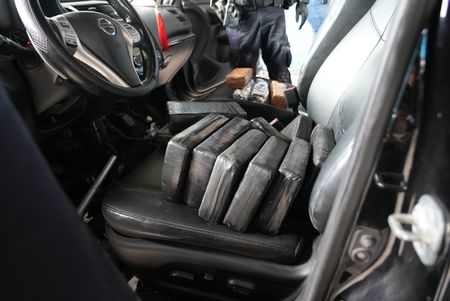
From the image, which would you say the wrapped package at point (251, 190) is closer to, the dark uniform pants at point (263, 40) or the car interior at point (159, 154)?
the car interior at point (159, 154)

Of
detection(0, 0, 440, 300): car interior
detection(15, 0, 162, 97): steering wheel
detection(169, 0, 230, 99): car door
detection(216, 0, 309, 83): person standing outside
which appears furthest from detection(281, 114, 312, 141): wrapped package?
detection(216, 0, 309, 83): person standing outside

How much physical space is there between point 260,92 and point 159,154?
0.75m

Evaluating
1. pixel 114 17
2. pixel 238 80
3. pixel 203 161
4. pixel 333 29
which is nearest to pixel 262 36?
pixel 238 80

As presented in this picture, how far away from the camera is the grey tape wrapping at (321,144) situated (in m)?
0.66

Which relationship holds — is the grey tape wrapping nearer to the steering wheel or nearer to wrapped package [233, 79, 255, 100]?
the steering wheel

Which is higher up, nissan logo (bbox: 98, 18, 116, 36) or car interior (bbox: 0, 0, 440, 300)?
nissan logo (bbox: 98, 18, 116, 36)

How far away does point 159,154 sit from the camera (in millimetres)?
963

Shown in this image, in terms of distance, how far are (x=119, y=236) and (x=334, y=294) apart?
49 centimetres

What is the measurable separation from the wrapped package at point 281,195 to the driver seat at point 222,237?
0.03 metres

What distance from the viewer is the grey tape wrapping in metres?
0.66

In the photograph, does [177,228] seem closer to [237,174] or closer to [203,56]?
[237,174]

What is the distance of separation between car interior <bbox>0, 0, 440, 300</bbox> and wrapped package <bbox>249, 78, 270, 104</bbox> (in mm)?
392

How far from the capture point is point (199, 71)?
187cm

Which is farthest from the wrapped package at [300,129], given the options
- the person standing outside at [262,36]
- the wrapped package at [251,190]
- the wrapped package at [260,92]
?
the person standing outside at [262,36]
